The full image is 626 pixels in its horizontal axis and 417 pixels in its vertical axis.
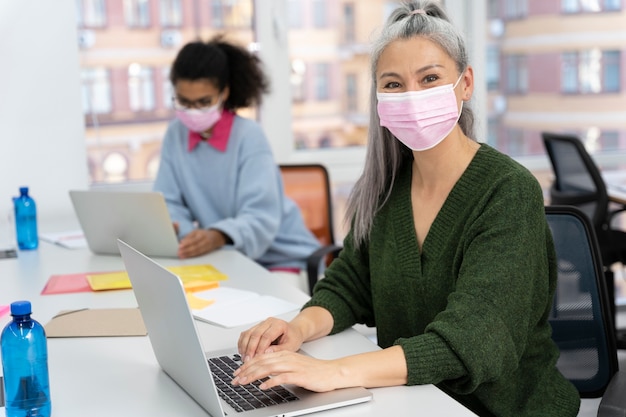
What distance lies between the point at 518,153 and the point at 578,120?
1.15 ft

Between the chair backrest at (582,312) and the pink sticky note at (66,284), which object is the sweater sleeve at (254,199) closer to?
the pink sticky note at (66,284)

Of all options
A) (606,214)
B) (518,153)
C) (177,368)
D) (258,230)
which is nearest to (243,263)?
(258,230)

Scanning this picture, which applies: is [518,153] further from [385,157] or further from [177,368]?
[177,368]

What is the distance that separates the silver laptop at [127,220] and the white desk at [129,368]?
23cm

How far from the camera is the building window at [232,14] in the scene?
3.71 meters

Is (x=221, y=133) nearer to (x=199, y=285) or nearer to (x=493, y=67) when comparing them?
(x=199, y=285)

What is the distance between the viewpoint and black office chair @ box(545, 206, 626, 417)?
180cm

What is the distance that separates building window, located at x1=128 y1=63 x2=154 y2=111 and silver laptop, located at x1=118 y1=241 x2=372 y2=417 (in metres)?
2.33

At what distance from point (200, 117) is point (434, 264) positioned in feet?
4.55

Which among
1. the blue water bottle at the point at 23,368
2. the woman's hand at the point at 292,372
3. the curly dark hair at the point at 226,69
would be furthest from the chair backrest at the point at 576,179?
the blue water bottle at the point at 23,368

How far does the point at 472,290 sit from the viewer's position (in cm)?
144

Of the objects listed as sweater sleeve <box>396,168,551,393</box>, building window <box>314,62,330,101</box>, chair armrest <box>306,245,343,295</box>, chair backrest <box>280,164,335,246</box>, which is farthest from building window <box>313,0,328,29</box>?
sweater sleeve <box>396,168,551,393</box>

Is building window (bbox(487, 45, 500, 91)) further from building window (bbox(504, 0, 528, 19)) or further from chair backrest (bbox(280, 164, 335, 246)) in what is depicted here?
chair backrest (bbox(280, 164, 335, 246))

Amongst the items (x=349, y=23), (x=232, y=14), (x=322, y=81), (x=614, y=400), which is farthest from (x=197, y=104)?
(x=614, y=400)
